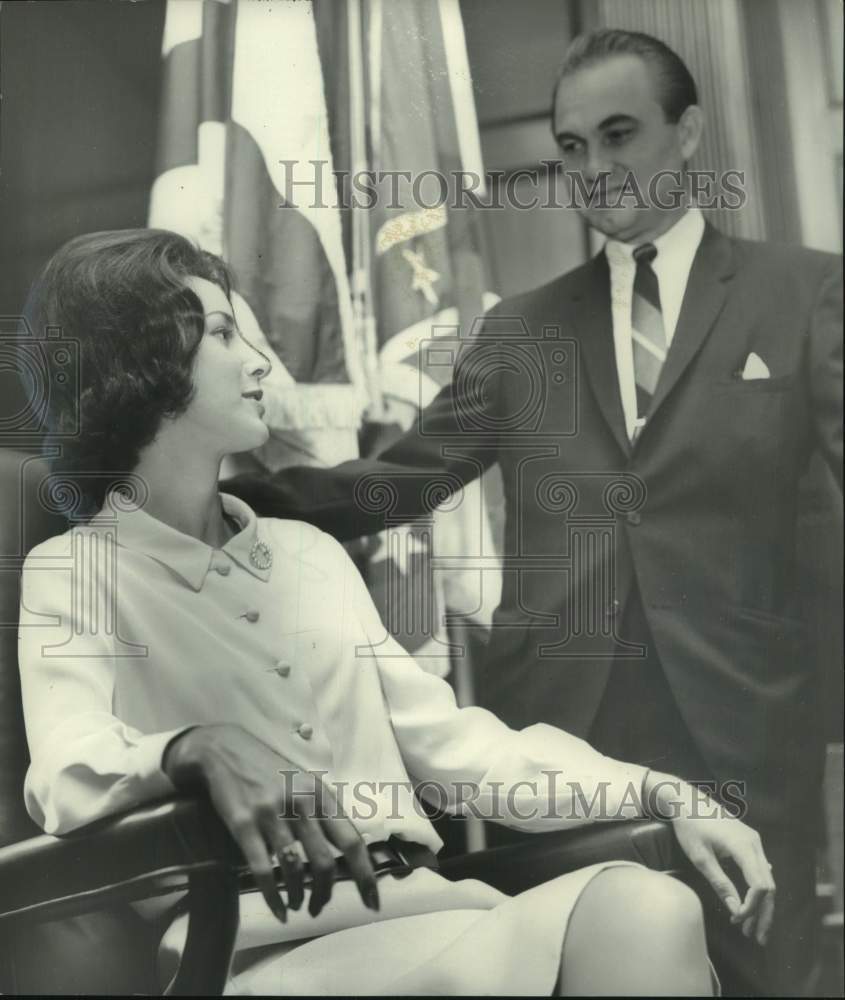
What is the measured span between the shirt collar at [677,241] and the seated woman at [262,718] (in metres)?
0.76

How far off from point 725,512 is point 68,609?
126 cm

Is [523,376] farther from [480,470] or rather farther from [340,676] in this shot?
[340,676]

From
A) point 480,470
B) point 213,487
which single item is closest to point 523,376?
point 480,470

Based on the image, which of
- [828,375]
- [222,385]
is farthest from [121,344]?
[828,375]

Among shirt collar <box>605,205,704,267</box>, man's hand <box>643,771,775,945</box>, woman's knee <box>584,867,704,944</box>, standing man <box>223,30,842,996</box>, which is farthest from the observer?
shirt collar <box>605,205,704,267</box>

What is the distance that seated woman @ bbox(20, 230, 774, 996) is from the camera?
1938 millimetres

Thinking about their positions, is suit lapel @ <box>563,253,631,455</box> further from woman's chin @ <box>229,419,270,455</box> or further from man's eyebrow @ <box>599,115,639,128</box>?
woman's chin @ <box>229,419,270,455</box>

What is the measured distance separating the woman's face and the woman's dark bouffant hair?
0.02 m

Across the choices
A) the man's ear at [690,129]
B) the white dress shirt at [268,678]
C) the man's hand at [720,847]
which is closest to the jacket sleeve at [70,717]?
the white dress shirt at [268,678]

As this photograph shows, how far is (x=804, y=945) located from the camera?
7.13ft

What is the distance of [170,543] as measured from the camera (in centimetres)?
218

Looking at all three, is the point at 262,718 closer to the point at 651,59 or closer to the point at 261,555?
the point at 261,555

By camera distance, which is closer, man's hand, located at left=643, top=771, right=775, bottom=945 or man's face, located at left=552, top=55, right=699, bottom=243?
man's hand, located at left=643, top=771, right=775, bottom=945

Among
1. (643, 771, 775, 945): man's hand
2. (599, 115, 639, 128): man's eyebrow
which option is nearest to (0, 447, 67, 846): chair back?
(643, 771, 775, 945): man's hand
